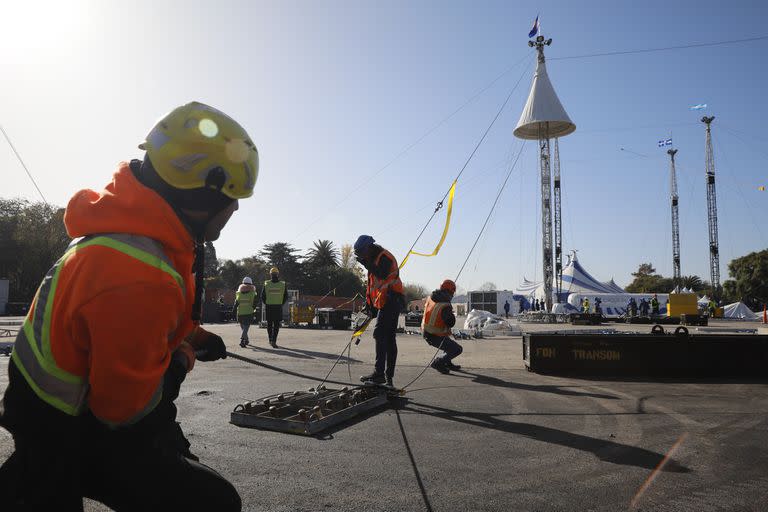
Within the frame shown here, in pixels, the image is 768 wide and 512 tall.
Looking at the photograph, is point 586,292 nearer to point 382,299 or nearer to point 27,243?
point 382,299

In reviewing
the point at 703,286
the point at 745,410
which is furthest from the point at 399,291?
the point at 703,286

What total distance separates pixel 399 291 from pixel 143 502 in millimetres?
5469

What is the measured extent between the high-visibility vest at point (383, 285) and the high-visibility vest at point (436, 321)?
7.34 ft

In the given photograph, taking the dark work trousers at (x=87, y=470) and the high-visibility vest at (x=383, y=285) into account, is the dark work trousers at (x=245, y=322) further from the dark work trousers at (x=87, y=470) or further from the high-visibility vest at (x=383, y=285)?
the dark work trousers at (x=87, y=470)

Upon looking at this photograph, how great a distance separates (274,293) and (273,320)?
0.79 m

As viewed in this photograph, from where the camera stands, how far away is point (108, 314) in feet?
4.03

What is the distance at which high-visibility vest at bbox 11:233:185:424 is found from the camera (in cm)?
134

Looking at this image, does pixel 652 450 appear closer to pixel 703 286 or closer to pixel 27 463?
pixel 27 463

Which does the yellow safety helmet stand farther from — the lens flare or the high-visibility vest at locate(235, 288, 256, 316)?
the high-visibility vest at locate(235, 288, 256, 316)

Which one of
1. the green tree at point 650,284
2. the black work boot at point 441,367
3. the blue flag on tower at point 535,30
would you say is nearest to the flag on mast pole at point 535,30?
the blue flag on tower at point 535,30

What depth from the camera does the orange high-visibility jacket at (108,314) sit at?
1243 mm

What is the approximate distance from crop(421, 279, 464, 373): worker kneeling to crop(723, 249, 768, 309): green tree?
64.6 metres

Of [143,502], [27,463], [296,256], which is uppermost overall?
[296,256]

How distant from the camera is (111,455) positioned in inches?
55.1
